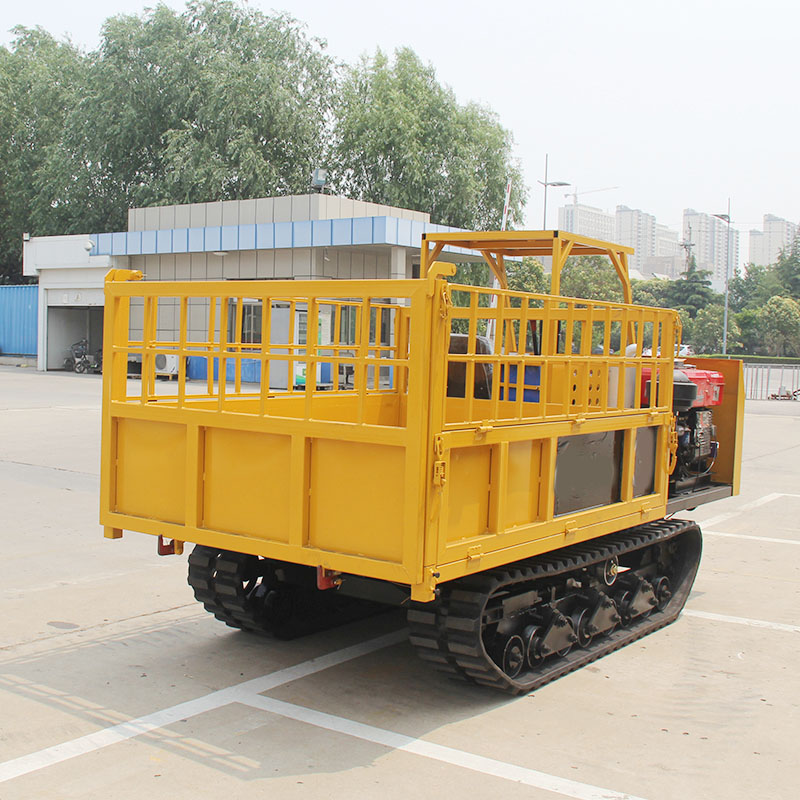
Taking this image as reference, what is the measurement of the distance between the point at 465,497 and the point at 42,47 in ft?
184

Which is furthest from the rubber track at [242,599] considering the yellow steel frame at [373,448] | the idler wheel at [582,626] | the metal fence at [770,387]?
the metal fence at [770,387]

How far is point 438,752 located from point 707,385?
4.09 m

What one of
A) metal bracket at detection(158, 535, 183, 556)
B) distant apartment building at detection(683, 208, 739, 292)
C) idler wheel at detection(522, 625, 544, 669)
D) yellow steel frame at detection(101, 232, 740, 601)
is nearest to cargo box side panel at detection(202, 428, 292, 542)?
yellow steel frame at detection(101, 232, 740, 601)

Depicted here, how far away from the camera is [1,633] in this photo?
6184 mm

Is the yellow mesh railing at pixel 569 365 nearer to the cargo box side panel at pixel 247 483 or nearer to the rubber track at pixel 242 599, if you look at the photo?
the cargo box side panel at pixel 247 483

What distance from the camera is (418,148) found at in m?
40.2

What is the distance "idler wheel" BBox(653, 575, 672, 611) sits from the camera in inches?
277

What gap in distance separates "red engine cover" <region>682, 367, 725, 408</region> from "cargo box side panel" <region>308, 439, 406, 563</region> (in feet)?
11.0

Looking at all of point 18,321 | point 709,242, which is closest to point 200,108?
point 18,321

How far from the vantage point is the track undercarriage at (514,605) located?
5.11 metres

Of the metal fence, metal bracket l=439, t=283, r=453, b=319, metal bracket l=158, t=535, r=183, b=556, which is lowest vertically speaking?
metal bracket l=158, t=535, r=183, b=556

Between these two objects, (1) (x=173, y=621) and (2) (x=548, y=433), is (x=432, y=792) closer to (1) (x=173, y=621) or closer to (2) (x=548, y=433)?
(2) (x=548, y=433)

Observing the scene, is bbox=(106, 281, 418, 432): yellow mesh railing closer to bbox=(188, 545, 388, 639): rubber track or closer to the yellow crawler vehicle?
the yellow crawler vehicle

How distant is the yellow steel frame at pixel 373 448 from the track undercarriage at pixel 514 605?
28cm
